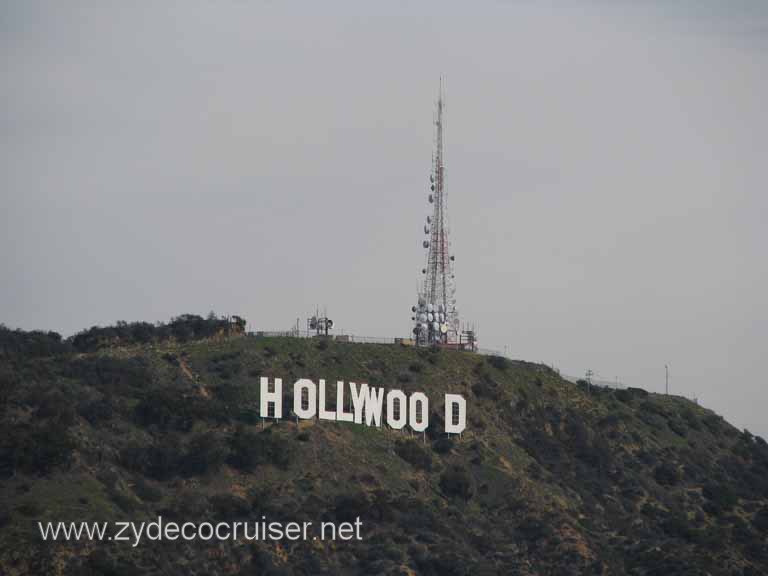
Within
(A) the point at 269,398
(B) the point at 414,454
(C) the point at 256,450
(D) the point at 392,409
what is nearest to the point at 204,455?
(C) the point at 256,450

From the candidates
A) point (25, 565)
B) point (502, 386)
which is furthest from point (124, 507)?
point (502, 386)

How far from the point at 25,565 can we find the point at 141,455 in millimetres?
22894

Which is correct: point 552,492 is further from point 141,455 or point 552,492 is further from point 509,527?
point 141,455

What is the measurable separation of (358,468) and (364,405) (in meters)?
7.52

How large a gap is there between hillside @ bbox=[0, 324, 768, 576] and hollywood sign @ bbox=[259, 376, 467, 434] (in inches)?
45.6

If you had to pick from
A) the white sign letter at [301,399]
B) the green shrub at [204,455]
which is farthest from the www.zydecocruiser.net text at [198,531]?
the white sign letter at [301,399]

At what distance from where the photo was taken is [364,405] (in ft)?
537

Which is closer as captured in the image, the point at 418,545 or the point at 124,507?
the point at 124,507

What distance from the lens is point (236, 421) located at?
523ft

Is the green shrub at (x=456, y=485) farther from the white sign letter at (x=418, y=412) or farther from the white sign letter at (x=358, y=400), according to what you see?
the white sign letter at (x=358, y=400)

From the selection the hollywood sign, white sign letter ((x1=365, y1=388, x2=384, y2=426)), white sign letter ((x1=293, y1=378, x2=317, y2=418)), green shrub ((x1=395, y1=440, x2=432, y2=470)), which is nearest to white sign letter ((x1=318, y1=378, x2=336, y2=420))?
the hollywood sign

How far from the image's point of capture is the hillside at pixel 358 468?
456ft

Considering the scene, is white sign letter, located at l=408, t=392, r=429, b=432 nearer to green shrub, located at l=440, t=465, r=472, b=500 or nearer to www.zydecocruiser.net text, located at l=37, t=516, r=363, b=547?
green shrub, located at l=440, t=465, r=472, b=500

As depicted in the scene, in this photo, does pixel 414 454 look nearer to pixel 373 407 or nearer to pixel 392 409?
pixel 392 409
